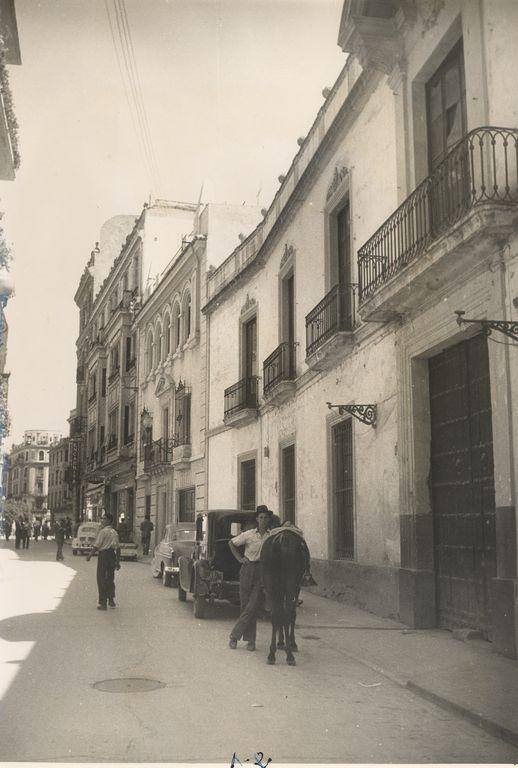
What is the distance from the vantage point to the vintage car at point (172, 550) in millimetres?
15719

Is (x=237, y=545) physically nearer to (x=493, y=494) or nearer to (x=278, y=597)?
(x=278, y=597)

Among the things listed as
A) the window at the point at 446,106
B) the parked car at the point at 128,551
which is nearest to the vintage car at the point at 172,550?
the window at the point at 446,106

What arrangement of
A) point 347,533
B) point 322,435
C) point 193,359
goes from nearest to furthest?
1. point 347,533
2. point 322,435
3. point 193,359

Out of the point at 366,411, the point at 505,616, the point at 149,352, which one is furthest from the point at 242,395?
the point at 149,352

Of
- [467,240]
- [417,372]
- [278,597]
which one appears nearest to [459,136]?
[467,240]

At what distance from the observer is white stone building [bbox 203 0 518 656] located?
27.1ft

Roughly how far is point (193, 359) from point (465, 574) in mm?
17498

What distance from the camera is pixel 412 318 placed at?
34.8ft

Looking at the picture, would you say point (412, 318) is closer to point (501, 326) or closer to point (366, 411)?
point (366, 411)

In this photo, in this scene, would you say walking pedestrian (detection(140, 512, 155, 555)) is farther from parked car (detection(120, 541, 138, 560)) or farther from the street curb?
the street curb

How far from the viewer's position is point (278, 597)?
324 inches

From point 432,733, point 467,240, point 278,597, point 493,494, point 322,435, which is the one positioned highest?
point 467,240

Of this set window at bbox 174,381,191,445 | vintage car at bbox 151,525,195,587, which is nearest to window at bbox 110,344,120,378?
window at bbox 174,381,191,445

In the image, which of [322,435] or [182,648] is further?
[322,435]
